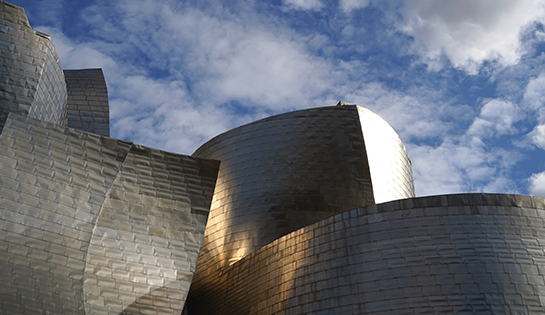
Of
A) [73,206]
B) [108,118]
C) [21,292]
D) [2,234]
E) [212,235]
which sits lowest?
[21,292]

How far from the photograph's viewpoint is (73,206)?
1274 cm

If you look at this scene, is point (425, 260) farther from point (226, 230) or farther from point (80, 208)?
point (226, 230)

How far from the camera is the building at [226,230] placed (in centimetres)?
1107

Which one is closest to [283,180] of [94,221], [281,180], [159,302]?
[281,180]

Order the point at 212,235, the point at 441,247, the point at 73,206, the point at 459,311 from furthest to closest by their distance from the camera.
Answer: the point at 212,235 → the point at 73,206 → the point at 441,247 → the point at 459,311

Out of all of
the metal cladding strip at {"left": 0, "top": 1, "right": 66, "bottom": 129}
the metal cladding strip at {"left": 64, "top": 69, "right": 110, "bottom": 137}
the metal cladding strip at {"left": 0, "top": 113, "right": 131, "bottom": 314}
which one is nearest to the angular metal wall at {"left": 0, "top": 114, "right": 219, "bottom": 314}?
the metal cladding strip at {"left": 0, "top": 113, "right": 131, "bottom": 314}

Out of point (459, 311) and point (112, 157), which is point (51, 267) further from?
point (459, 311)

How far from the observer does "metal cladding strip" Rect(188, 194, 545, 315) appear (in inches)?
420

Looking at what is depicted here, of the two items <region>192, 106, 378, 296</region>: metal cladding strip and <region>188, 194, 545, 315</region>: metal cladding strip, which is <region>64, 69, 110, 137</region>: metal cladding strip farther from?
<region>188, 194, 545, 315</region>: metal cladding strip

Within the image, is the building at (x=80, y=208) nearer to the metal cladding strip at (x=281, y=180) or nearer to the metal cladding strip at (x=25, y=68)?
the metal cladding strip at (x=25, y=68)

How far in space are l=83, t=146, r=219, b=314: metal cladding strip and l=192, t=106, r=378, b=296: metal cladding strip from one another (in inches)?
106

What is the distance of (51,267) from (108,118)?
30.7 ft

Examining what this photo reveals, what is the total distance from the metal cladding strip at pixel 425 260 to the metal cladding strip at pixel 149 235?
2.53m

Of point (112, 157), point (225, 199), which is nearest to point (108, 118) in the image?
point (225, 199)
